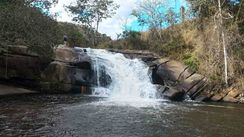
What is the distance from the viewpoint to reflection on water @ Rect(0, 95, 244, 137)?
45.5 feet

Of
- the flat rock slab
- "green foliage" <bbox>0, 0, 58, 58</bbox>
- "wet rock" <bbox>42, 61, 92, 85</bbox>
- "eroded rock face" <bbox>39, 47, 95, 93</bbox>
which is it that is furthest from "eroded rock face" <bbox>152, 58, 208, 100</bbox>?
the flat rock slab

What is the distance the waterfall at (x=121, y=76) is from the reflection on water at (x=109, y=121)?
8765mm

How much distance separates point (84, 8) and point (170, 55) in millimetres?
20311

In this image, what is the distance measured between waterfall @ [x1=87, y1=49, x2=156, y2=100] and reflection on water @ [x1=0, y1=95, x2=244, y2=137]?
28.8 feet

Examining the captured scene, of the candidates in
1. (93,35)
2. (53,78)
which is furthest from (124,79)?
(93,35)

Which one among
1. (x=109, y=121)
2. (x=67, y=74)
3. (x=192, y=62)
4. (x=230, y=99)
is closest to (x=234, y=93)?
(x=230, y=99)

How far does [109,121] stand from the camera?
52.9 ft

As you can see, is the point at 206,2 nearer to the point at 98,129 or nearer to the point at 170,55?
the point at 170,55

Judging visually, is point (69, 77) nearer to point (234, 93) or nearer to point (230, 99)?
point (230, 99)

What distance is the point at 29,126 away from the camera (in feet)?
47.5

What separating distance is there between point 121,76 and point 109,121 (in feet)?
52.6

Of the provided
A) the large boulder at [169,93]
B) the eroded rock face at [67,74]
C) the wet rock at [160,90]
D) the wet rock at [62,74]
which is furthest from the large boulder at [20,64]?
the large boulder at [169,93]

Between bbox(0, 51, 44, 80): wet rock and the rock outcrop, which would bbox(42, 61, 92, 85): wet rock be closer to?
the rock outcrop

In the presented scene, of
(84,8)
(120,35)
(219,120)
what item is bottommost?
(219,120)
